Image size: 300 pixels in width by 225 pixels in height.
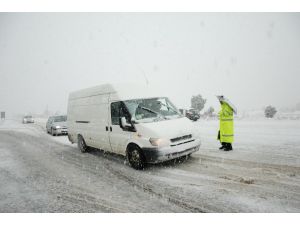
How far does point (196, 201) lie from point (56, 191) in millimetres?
2865

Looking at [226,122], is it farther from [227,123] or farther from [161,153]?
[161,153]

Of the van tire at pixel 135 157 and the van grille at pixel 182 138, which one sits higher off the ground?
the van grille at pixel 182 138

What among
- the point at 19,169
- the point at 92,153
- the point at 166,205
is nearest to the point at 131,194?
the point at 166,205

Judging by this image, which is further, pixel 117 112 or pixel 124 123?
pixel 117 112

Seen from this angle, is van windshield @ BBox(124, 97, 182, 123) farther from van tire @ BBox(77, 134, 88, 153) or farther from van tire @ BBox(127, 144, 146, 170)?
van tire @ BBox(77, 134, 88, 153)

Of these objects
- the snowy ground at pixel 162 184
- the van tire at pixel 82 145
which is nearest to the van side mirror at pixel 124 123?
the snowy ground at pixel 162 184

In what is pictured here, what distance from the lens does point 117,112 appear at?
718cm

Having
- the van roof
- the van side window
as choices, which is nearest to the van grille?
the van side window

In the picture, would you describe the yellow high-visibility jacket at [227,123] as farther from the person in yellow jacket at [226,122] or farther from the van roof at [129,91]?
the van roof at [129,91]

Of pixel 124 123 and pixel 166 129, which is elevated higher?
pixel 124 123

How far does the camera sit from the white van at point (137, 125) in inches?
239

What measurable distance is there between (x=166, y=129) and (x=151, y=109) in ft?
3.39

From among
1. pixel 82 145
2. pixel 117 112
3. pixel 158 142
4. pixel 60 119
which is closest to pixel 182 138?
pixel 158 142

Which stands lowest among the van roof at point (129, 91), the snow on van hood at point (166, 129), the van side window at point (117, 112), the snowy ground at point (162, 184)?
the snowy ground at point (162, 184)
